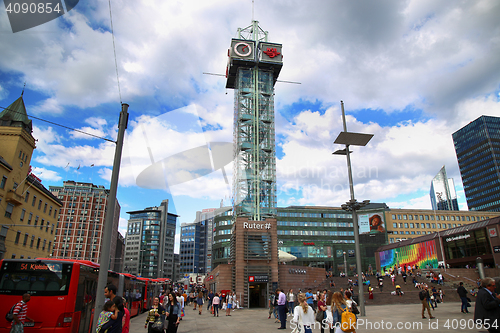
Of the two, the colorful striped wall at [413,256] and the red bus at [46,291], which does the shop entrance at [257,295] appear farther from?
the colorful striped wall at [413,256]

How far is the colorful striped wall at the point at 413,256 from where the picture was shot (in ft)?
194

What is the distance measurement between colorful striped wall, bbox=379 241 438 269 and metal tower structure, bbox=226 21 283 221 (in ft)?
110

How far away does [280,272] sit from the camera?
133 feet

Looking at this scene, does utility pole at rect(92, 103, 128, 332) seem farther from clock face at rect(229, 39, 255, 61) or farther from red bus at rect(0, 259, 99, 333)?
clock face at rect(229, 39, 255, 61)

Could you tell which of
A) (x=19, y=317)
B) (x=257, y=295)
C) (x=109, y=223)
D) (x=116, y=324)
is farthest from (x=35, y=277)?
(x=257, y=295)

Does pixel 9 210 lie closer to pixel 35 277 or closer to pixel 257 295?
pixel 257 295

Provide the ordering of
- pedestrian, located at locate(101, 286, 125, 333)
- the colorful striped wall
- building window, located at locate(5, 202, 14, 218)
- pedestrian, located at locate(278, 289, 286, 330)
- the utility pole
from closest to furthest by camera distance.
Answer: pedestrian, located at locate(101, 286, 125, 333)
the utility pole
pedestrian, located at locate(278, 289, 286, 330)
building window, located at locate(5, 202, 14, 218)
the colorful striped wall

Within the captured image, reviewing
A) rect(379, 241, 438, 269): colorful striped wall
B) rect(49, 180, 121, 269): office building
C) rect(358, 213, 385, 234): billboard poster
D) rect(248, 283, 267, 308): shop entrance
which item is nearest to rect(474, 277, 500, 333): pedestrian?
rect(248, 283, 267, 308): shop entrance

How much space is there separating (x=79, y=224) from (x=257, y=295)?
106669mm

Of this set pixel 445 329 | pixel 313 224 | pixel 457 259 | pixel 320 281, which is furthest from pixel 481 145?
pixel 445 329

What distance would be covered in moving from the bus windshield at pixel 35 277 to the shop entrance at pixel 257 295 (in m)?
29.4

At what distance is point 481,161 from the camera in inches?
5989

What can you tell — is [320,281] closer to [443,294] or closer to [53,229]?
[443,294]

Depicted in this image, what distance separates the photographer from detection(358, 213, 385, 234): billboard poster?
92.6m
